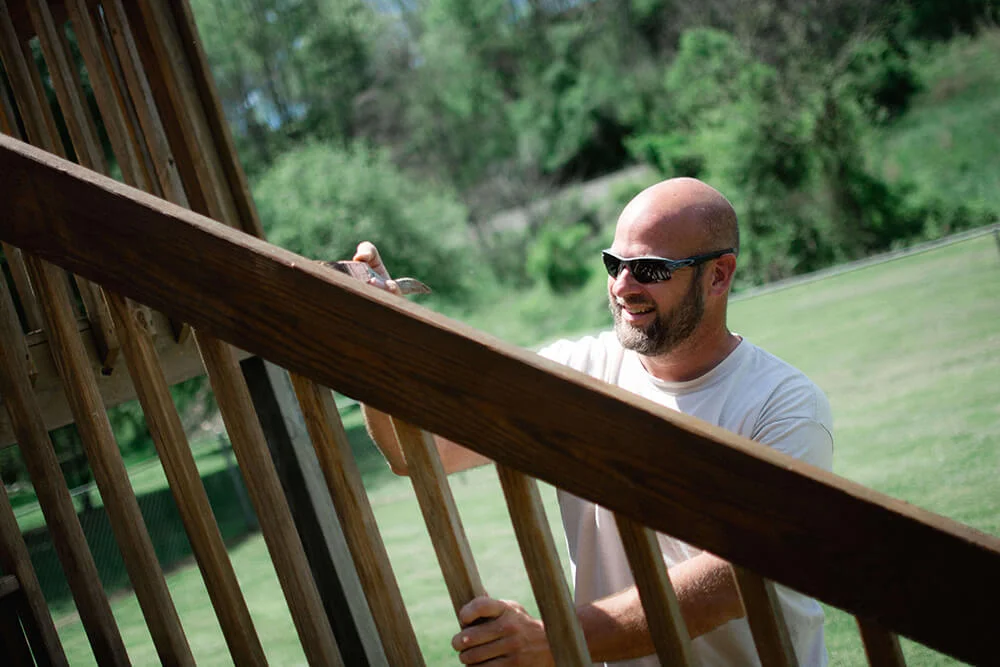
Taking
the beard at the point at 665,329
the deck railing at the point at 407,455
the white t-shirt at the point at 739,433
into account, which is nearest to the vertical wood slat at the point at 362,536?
the deck railing at the point at 407,455

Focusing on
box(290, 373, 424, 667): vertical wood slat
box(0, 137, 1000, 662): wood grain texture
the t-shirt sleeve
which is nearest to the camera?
box(0, 137, 1000, 662): wood grain texture

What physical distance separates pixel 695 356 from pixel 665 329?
3.5 inches

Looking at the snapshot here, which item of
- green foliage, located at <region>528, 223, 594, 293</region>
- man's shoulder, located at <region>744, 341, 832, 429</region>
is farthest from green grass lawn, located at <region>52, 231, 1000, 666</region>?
green foliage, located at <region>528, 223, 594, 293</region>

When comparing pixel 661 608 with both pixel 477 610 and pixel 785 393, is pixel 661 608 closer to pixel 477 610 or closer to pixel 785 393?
pixel 477 610

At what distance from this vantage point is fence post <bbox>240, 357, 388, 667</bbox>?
10.1 feet

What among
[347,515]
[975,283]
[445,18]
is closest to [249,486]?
[347,515]

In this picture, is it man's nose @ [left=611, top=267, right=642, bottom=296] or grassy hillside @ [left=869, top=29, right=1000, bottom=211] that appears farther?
grassy hillside @ [left=869, top=29, right=1000, bottom=211]

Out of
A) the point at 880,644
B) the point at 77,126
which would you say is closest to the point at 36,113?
the point at 77,126

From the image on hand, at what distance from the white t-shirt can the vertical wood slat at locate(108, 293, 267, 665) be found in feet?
2.26

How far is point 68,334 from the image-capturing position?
128 centimetres

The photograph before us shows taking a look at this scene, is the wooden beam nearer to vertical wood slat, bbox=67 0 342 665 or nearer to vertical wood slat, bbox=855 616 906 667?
vertical wood slat, bbox=67 0 342 665

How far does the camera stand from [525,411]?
100 cm

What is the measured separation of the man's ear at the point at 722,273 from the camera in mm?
2094

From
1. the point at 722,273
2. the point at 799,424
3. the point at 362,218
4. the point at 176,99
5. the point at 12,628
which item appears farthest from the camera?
the point at 362,218
